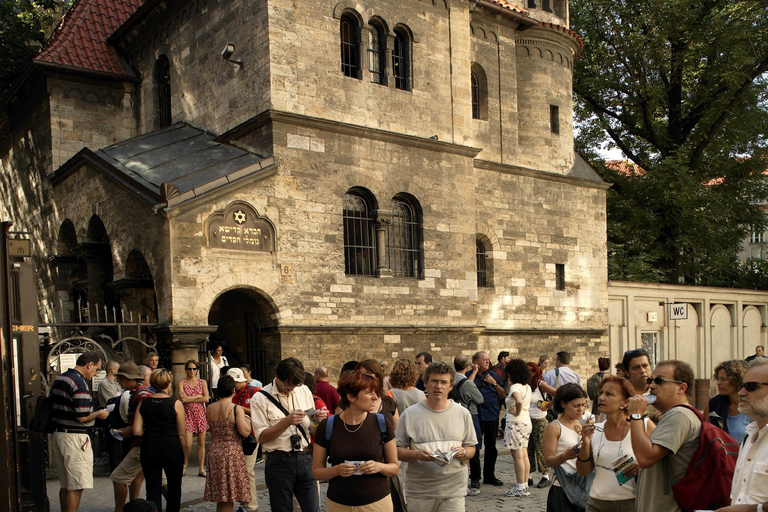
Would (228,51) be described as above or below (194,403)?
above

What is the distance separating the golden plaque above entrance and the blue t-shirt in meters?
5.74

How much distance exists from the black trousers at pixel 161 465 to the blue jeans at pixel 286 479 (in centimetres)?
146

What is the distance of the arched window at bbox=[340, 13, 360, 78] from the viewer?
17469mm

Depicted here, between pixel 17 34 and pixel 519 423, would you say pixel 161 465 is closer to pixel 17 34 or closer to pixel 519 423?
pixel 519 423

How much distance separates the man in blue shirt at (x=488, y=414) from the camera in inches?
430

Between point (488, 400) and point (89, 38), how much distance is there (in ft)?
52.3

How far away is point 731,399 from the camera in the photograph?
6.31 meters

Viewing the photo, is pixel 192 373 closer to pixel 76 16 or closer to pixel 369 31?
pixel 369 31

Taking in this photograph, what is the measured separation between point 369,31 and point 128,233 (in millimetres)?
6957

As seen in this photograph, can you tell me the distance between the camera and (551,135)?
74.6 ft

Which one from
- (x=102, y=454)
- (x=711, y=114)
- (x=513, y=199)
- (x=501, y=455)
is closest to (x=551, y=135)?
(x=513, y=199)

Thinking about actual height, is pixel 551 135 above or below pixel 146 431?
above

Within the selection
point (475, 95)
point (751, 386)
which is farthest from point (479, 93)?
point (751, 386)

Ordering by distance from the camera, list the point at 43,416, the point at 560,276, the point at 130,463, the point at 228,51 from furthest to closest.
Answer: the point at 560,276, the point at 228,51, the point at 130,463, the point at 43,416
